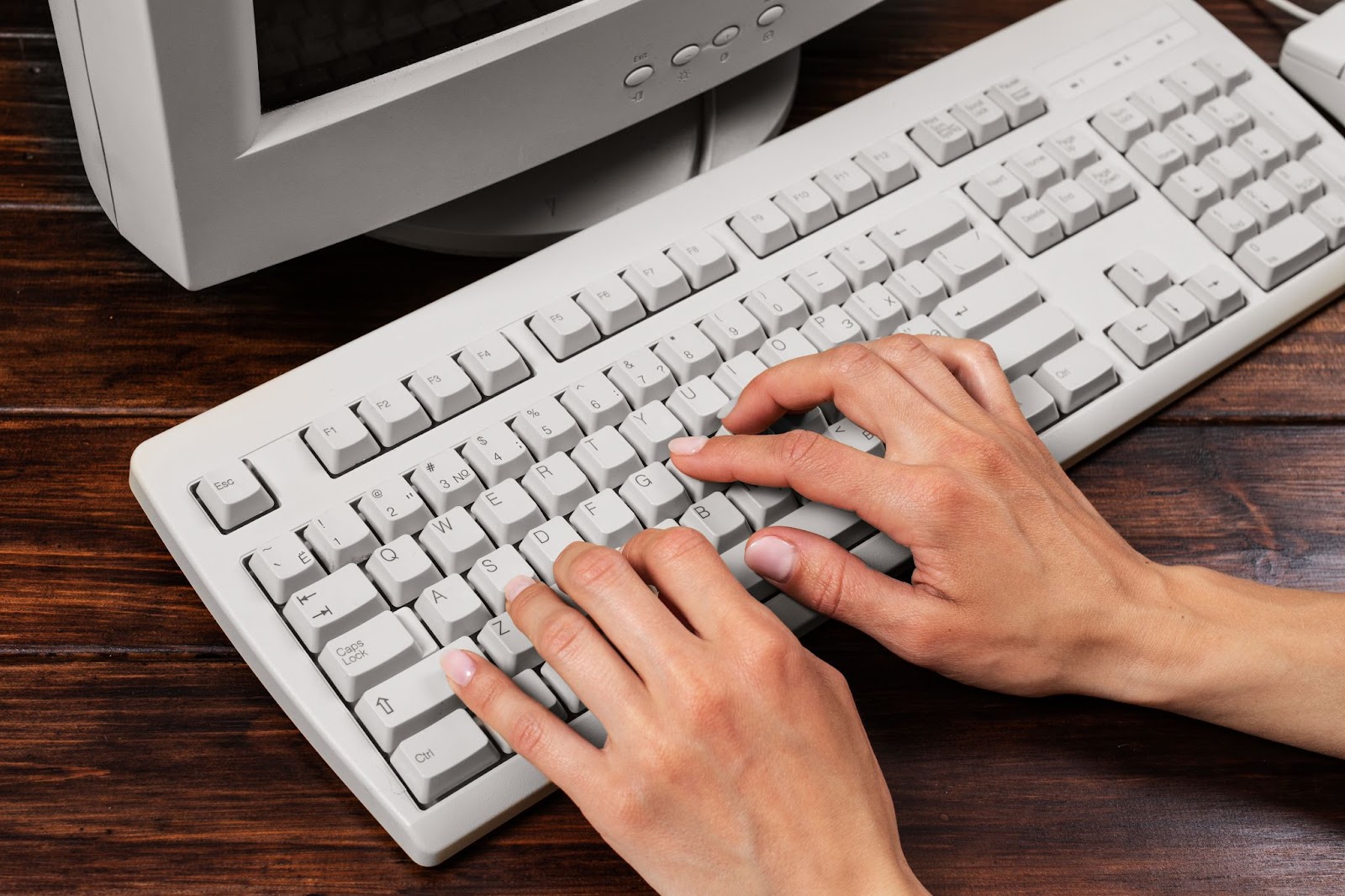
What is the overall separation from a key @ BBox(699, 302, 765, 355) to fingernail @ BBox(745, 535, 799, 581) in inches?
4.4

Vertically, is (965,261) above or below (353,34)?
below

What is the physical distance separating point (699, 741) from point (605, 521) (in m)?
0.11

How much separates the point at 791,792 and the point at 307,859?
192 mm

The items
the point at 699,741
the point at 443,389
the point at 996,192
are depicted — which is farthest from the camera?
the point at 996,192

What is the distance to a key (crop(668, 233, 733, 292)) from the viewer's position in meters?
0.62

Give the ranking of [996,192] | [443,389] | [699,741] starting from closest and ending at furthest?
[699,741] → [443,389] → [996,192]

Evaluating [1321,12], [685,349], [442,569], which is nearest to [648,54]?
[685,349]

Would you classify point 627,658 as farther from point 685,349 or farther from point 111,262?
point 111,262

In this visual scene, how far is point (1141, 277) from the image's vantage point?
65cm

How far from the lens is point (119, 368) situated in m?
0.62

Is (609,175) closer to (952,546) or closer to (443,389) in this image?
(443,389)

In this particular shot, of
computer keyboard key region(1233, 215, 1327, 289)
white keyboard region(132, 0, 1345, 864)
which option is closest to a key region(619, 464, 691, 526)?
white keyboard region(132, 0, 1345, 864)

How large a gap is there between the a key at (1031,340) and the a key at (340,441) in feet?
1.00

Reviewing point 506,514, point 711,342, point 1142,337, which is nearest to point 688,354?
point 711,342
